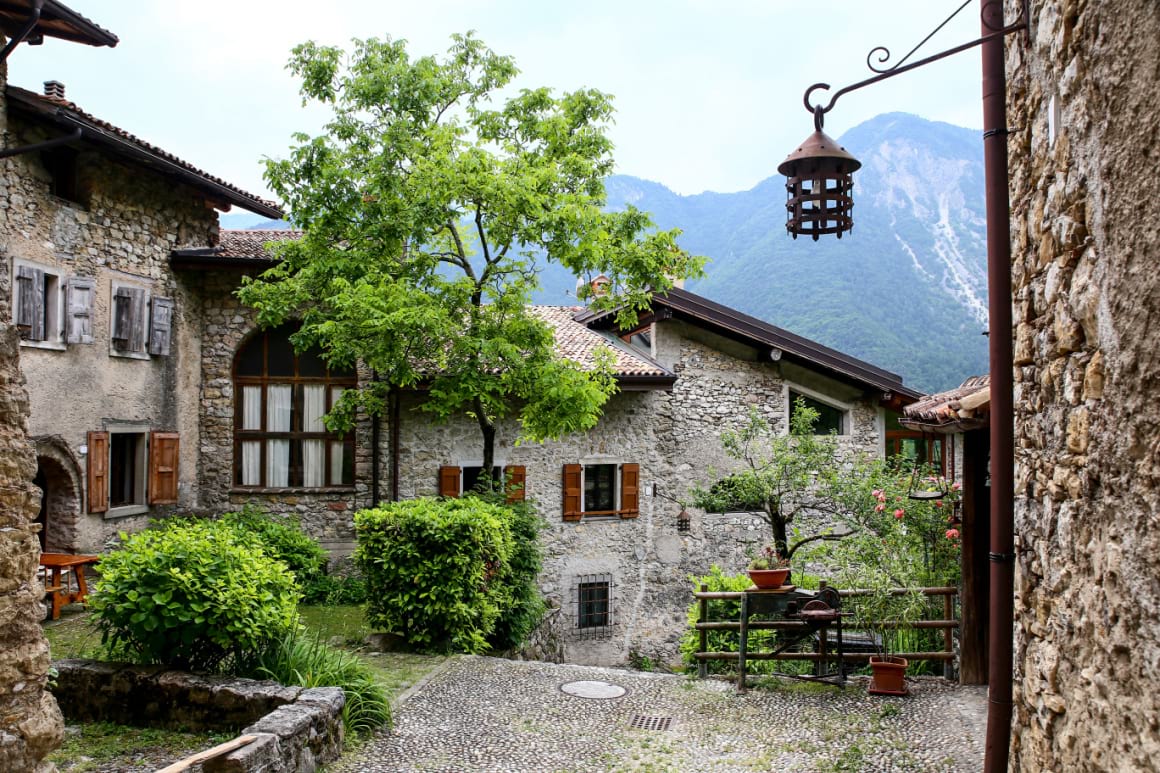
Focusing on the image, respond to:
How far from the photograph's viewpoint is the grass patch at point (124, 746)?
5547 mm

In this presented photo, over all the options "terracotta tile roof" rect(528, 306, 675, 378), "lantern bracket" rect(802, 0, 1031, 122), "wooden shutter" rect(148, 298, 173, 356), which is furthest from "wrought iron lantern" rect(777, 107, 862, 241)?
"wooden shutter" rect(148, 298, 173, 356)

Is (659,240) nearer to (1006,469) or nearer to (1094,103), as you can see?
(1006,469)

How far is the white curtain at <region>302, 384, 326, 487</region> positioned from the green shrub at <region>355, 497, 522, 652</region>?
4.99 metres

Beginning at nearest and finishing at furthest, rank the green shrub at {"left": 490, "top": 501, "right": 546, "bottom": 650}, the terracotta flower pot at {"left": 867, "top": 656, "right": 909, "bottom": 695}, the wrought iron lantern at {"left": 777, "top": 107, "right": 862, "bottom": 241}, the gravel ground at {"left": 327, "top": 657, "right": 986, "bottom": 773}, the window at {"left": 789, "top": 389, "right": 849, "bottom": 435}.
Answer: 1. the wrought iron lantern at {"left": 777, "top": 107, "right": 862, "bottom": 241}
2. the gravel ground at {"left": 327, "top": 657, "right": 986, "bottom": 773}
3. the terracotta flower pot at {"left": 867, "top": 656, "right": 909, "bottom": 695}
4. the green shrub at {"left": 490, "top": 501, "right": 546, "bottom": 650}
5. the window at {"left": 789, "top": 389, "right": 849, "bottom": 435}

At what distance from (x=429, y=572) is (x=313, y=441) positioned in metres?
5.88

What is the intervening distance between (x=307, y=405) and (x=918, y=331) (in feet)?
138

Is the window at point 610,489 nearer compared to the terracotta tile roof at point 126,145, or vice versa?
the terracotta tile roof at point 126,145

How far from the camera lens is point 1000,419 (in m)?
3.80

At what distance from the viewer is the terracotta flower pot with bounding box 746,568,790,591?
8422 millimetres

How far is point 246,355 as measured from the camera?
1455 cm

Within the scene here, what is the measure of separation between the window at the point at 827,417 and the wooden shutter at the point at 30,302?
11.9 m

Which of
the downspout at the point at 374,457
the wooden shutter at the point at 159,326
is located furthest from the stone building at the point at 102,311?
the downspout at the point at 374,457

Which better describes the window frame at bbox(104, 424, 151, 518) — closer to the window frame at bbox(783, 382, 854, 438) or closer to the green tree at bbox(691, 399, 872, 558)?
the green tree at bbox(691, 399, 872, 558)

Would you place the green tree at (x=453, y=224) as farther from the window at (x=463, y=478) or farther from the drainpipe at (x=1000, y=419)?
the drainpipe at (x=1000, y=419)
